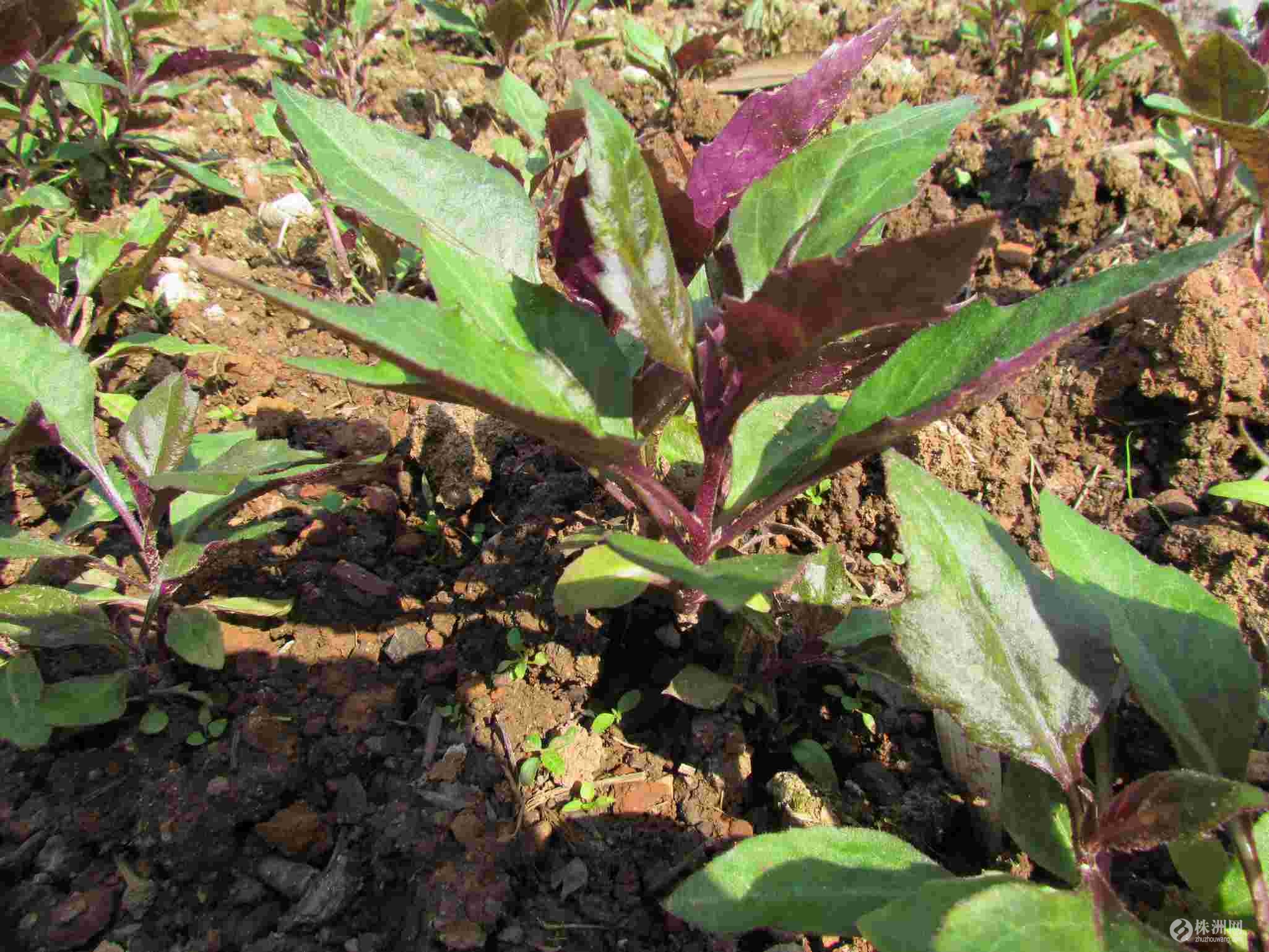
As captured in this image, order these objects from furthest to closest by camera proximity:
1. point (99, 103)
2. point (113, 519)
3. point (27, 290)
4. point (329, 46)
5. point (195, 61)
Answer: point (329, 46), point (195, 61), point (99, 103), point (27, 290), point (113, 519)

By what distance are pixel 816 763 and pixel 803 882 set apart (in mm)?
366

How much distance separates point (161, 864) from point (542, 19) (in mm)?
3560

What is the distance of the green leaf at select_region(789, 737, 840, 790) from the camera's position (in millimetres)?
1384

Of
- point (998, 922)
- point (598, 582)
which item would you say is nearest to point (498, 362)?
point (598, 582)

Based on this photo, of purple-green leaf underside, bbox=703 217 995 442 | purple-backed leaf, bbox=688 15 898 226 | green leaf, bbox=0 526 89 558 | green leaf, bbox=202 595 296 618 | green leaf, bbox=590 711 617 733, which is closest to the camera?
purple-green leaf underside, bbox=703 217 995 442

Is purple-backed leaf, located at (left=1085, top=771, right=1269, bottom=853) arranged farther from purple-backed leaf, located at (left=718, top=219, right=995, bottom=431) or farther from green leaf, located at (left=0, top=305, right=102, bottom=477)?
green leaf, located at (left=0, top=305, right=102, bottom=477)

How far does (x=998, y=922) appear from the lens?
0.88m

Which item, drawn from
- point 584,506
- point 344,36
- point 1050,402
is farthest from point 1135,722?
point 344,36

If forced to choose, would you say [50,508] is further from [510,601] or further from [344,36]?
[344,36]

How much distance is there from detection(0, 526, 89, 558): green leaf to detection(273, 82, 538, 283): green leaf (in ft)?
2.89

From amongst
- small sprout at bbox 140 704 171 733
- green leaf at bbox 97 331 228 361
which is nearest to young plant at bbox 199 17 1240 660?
small sprout at bbox 140 704 171 733

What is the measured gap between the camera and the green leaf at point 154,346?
206 cm

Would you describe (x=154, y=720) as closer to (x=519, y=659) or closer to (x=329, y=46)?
(x=519, y=659)

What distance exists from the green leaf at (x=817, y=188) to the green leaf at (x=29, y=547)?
133 cm
